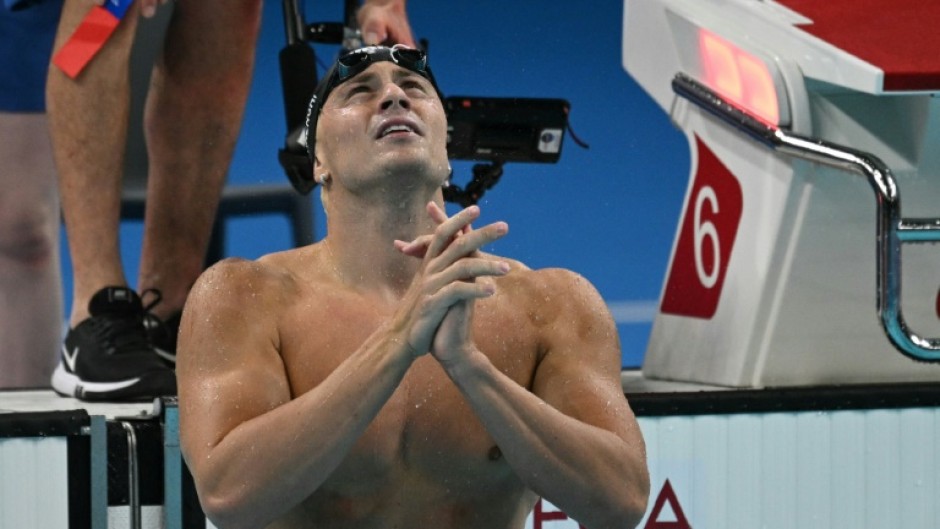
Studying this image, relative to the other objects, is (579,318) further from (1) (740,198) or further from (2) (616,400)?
(1) (740,198)

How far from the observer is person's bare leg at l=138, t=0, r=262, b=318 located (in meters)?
3.50

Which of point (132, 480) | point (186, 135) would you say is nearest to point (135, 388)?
point (132, 480)

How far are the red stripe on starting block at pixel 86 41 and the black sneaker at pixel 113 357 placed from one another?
48 cm

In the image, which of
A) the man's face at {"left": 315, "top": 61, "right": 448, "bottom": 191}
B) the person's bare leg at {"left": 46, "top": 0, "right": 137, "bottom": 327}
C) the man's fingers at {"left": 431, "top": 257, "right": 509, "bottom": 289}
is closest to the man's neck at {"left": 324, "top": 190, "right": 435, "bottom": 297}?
the man's face at {"left": 315, "top": 61, "right": 448, "bottom": 191}

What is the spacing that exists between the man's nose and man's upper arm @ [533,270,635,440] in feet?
1.22

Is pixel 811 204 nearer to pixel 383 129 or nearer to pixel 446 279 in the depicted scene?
pixel 383 129

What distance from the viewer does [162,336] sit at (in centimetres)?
341

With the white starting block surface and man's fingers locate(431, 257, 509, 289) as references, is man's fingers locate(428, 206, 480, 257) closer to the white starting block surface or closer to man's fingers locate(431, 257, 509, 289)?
man's fingers locate(431, 257, 509, 289)

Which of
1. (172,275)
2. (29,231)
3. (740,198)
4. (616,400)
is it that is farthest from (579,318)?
(29,231)

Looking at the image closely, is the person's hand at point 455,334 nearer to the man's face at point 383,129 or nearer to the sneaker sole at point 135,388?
the man's face at point 383,129

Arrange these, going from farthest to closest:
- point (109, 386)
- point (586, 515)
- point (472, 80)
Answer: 1. point (472, 80)
2. point (109, 386)
3. point (586, 515)

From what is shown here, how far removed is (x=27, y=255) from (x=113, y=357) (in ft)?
3.03

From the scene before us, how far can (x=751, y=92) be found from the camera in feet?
10.8

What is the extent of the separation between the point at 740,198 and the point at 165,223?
4.37ft
